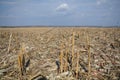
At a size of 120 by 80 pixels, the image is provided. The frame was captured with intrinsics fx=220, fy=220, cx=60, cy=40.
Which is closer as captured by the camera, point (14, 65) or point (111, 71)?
point (111, 71)

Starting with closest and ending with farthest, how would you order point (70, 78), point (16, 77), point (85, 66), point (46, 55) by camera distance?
point (70, 78)
point (16, 77)
point (85, 66)
point (46, 55)

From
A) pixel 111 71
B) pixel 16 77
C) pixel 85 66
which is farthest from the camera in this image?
pixel 85 66

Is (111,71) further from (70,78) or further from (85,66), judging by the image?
(70,78)

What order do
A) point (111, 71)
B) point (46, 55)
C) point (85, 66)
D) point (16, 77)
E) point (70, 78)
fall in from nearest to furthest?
point (70, 78) → point (16, 77) → point (111, 71) → point (85, 66) → point (46, 55)

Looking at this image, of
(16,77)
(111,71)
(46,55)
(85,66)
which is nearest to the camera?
(16,77)

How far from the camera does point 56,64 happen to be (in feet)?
29.3

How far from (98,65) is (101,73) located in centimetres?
116

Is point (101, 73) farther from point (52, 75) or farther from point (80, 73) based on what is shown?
point (52, 75)

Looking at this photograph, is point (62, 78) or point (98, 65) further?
point (98, 65)

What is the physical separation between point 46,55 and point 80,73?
3.67m

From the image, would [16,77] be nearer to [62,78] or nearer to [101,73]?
[62,78]

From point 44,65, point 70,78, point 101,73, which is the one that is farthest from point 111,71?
point 44,65

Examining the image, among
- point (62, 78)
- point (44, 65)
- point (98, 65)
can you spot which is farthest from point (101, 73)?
point (44, 65)

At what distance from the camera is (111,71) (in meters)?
8.06
